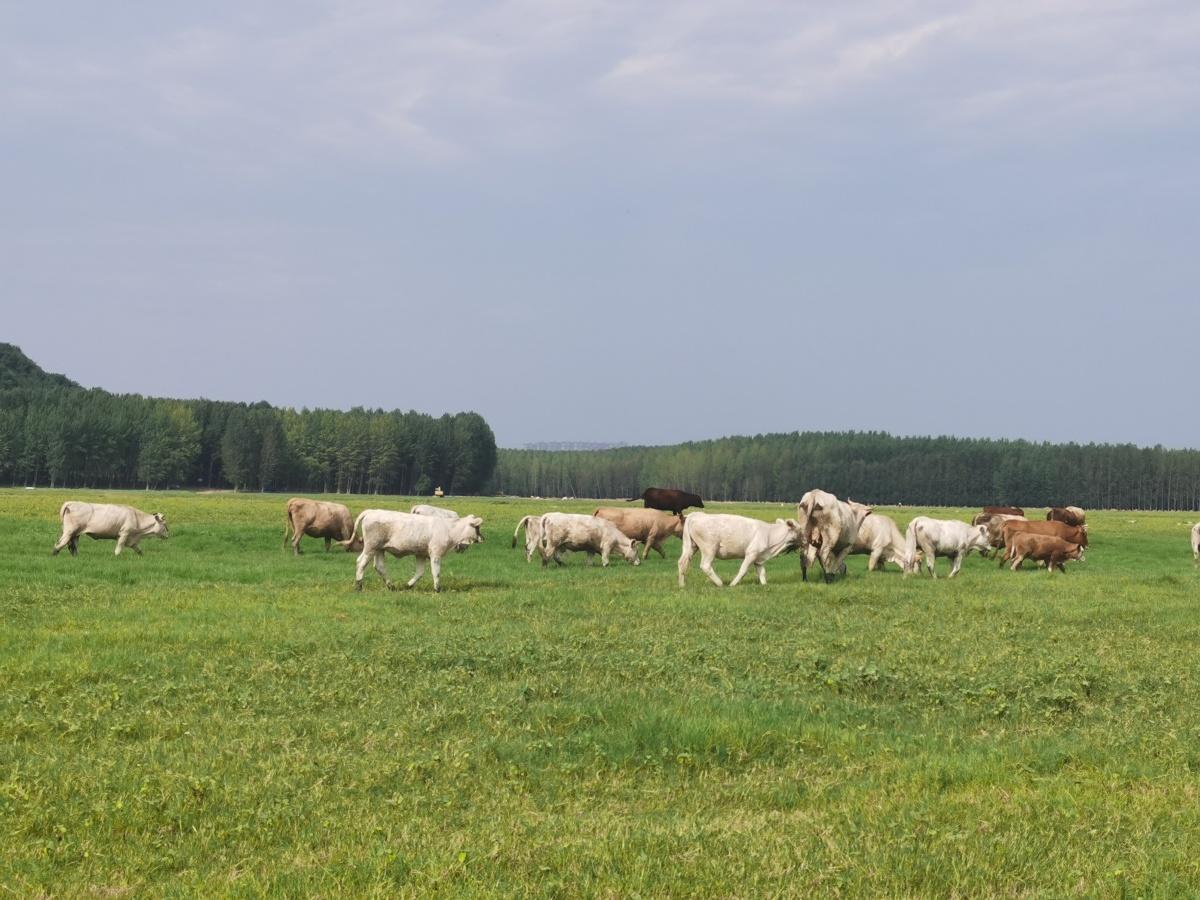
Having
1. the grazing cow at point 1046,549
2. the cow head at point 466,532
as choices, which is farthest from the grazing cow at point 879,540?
the cow head at point 466,532

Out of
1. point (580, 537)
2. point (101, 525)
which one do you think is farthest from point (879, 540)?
point (101, 525)

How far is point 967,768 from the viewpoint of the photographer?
884 cm

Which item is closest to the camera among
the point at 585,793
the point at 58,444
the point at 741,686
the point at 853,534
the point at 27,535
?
the point at 585,793

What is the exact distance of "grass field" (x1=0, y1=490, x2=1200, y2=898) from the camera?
6.54 metres

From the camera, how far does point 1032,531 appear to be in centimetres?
3525

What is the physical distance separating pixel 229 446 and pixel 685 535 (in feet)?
391

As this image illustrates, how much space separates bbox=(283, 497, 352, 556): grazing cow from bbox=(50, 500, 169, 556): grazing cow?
4343 mm

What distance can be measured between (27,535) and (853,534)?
25.1 m

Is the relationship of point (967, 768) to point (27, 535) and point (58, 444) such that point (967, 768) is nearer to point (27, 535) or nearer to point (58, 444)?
point (27, 535)

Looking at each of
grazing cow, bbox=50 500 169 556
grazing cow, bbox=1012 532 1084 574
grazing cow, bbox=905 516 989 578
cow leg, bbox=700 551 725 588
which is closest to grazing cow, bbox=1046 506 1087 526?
grazing cow, bbox=1012 532 1084 574

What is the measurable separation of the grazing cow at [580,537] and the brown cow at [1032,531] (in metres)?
11.8

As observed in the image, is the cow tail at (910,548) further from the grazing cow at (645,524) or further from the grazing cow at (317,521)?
the grazing cow at (317,521)

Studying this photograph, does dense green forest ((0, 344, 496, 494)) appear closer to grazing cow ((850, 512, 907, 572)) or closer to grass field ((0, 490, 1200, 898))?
grazing cow ((850, 512, 907, 572))

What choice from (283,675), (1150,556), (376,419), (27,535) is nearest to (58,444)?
(376,419)
